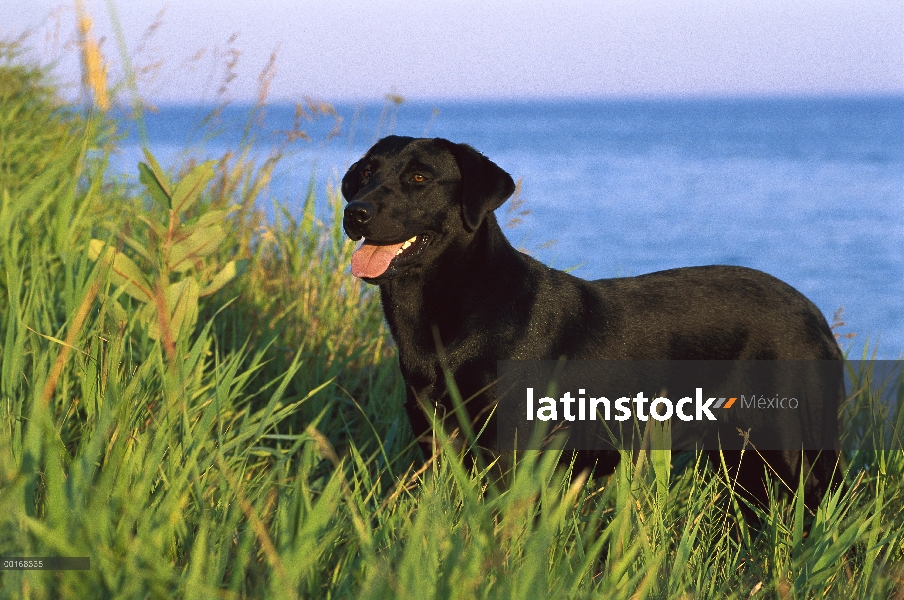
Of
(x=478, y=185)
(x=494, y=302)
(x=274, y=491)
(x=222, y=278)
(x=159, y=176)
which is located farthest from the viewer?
(x=222, y=278)

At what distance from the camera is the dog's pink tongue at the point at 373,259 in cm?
295

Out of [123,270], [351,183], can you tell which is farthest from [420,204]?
[123,270]

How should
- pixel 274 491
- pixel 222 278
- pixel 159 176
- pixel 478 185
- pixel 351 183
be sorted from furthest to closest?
pixel 351 183
pixel 222 278
pixel 478 185
pixel 159 176
pixel 274 491

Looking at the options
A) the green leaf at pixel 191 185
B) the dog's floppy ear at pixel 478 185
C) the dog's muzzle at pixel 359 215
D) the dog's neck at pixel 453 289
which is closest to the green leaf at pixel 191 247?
the green leaf at pixel 191 185

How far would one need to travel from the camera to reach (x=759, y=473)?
328cm

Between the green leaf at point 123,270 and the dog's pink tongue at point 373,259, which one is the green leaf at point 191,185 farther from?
the dog's pink tongue at point 373,259

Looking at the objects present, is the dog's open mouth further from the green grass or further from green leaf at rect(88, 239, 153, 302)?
green leaf at rect(88, 239, 153, 302)

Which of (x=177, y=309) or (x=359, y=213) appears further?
(x=359, y=213)

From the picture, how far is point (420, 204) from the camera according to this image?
3.02 meters

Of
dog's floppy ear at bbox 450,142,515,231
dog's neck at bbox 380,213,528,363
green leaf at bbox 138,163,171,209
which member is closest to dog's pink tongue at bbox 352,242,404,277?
dog's neck at bbox 380,213,528,363

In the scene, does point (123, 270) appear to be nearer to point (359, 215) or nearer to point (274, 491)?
point (359, 215)

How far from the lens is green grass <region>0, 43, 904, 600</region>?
1.57m

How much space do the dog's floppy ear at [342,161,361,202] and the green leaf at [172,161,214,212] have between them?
735 millimetres

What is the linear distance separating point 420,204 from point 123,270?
98cm
